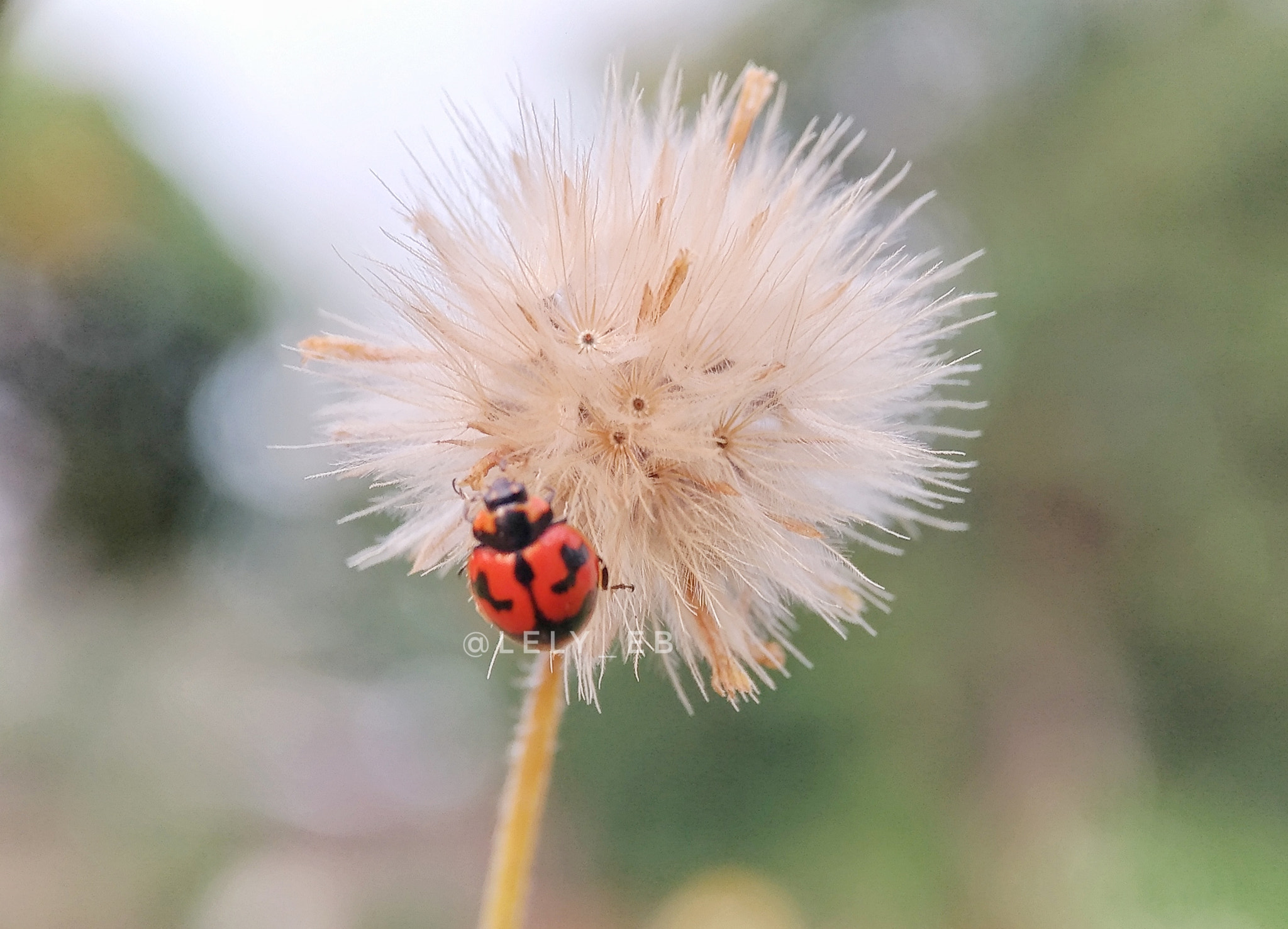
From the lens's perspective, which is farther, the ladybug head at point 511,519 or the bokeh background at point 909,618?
the bokeh background at point 909,618

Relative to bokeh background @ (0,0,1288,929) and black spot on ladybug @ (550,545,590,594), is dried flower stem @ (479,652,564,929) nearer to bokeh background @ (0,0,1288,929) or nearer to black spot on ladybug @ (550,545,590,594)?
black spot on ladybug @ (550,545,590,594)

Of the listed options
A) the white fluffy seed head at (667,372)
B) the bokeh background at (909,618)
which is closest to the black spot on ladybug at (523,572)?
the white fluffy seed head at (667,372)

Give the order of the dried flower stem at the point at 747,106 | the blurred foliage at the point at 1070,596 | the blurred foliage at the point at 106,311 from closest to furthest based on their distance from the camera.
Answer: the dried flower stem at the point at 747,106, the blurred foliage at the point at 1070,596, the blurred foliage at the point at 106,311

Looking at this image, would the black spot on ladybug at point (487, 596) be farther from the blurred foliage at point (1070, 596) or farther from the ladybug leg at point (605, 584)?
the blurred foliage at point (1070, 596)

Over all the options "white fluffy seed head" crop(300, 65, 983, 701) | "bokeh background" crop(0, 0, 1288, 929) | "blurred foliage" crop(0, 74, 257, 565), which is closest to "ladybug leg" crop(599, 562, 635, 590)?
"white fluffy seed head" crop(300, 65, 983, 701)

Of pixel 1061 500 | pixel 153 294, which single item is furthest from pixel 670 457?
pixel 153 294

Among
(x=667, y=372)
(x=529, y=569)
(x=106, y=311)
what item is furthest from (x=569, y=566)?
(x=106, y=311)

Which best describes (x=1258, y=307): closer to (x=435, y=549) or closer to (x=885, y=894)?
(x=885, y=894)
